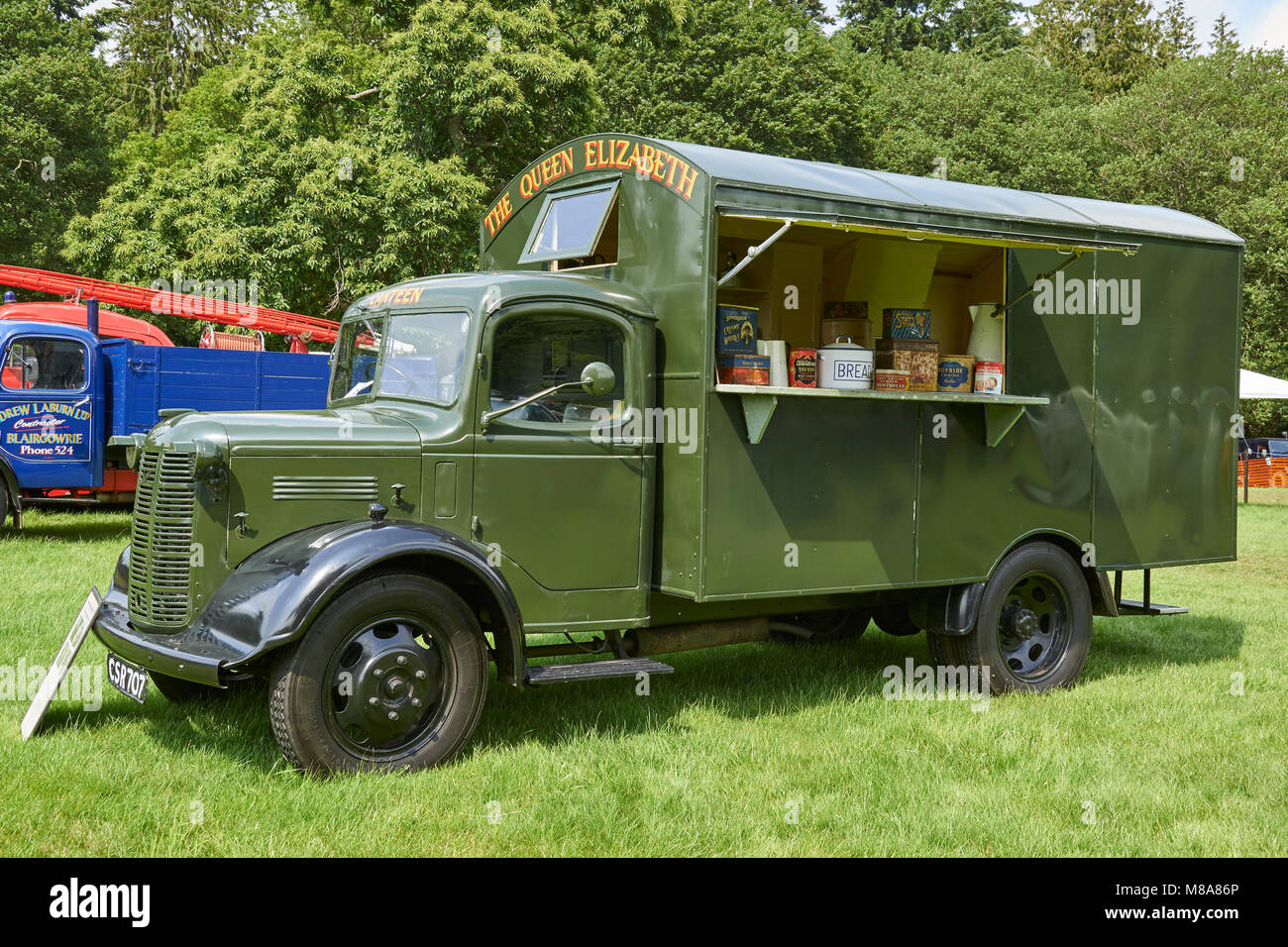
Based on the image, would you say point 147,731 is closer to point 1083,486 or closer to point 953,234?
point 953,234

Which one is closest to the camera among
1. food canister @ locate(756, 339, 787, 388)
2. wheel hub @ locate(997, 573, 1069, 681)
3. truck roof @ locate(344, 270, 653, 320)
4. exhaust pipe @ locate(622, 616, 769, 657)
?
truck roof @ locate(344, 270, 653, 320)

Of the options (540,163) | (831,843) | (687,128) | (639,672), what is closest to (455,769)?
(639,672)

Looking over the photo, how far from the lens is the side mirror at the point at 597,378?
5.55 meters

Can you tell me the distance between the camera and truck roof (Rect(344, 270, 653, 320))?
575 cm

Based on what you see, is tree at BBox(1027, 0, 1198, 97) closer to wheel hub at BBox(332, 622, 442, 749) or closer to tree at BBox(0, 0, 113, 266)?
tree at BBox(0, 0, 113, 266)

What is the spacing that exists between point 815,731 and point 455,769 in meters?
2.09

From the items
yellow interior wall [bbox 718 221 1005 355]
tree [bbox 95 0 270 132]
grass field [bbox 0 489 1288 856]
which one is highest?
tree [bbox 95 0 270 132]

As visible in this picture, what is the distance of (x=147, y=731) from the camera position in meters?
5.89

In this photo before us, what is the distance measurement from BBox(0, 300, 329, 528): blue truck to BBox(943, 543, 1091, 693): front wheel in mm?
9755

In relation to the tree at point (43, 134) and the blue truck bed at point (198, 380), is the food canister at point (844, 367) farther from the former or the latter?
the tree at point (43, 134)

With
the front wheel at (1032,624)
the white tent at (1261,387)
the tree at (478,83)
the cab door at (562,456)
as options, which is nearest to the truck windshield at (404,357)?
the cab door at (562,456)

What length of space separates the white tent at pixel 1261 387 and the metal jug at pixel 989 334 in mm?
17084

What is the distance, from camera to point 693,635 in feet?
21.7

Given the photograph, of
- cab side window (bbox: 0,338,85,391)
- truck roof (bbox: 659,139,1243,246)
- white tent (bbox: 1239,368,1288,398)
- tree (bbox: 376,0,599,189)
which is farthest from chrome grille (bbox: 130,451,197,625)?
white tent (bbox: 1239,368,1288,398)
